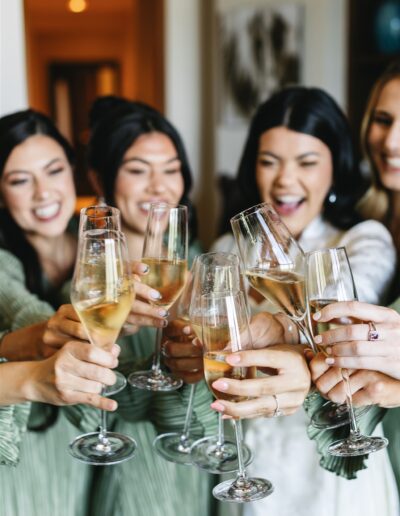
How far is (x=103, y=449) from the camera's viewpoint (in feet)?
4.14

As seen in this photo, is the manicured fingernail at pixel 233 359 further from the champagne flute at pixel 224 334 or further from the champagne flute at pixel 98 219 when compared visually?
the champagne flute at pixel 98 219

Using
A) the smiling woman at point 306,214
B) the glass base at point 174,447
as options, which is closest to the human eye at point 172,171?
the smiling woman at point 306,214

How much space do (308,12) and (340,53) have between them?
31cm

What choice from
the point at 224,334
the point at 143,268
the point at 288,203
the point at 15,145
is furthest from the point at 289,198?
the point at 224,334

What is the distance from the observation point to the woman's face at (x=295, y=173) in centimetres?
183

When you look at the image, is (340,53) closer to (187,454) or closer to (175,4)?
(175,4)

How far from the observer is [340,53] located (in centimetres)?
446

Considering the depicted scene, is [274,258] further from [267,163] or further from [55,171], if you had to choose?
[55,171]

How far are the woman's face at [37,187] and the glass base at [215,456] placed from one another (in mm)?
829

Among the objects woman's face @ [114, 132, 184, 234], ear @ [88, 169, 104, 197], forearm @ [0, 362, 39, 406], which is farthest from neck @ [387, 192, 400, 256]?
forearm @ [0, 362, 39, 406]

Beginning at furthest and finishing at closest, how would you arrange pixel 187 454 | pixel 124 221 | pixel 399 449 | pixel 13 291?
pixel 124 221 < pixel 13 291 < pixel 399 449 < pixel 187 454

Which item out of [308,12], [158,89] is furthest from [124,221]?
[158,89]

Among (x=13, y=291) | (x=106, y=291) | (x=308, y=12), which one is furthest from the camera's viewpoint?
(x=308, y=12)

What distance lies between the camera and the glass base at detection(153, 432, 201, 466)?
4.56 feet
